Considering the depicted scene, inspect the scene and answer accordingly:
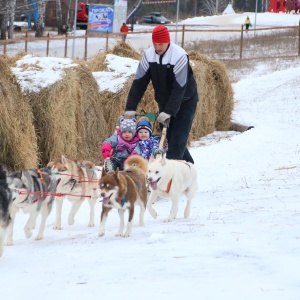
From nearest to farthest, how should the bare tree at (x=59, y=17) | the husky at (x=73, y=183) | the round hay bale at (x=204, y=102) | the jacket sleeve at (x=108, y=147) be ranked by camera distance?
the husky at (x=73, y=183) < the jacket sleeve at (x=108, y=147) < the round hay bale at (x=204, y=102) < the bare tree at (x=59, y=17)

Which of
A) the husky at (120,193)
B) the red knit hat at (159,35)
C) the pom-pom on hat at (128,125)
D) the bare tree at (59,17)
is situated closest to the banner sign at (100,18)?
the bare tree at (59,17)

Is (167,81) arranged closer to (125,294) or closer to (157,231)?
(157,231)

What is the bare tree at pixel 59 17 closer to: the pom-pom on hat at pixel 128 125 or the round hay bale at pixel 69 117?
the round hay bale at pixel 69 117

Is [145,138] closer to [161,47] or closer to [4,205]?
[161,47]

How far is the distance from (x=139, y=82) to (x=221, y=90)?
9.12 meters

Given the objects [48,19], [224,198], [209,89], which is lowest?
[224,198]

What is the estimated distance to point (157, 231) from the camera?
6750mm

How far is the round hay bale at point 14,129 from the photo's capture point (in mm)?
10570

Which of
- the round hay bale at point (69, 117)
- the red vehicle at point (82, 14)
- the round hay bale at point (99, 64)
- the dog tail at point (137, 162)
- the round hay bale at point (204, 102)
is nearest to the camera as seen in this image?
the dog tail at point (137, 162)

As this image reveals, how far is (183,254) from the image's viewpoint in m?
5.34

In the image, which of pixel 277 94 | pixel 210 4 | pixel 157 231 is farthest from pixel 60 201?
pixel 210 4

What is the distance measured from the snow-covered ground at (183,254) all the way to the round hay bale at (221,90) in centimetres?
707

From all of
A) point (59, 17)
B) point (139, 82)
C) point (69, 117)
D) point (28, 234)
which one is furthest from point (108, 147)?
point (59, 17)

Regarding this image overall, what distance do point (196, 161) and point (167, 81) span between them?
4343 millimetres
